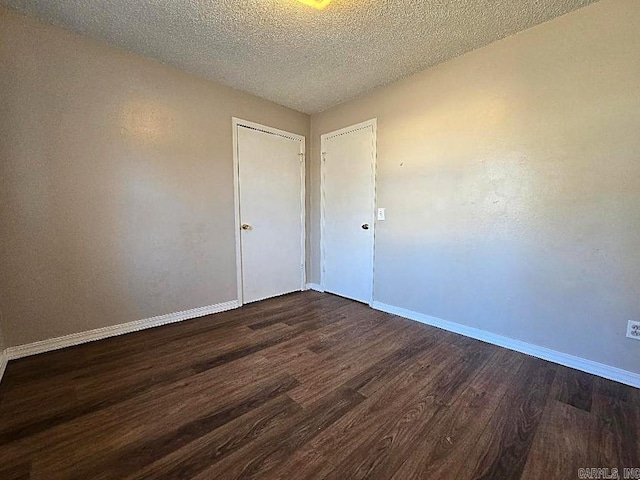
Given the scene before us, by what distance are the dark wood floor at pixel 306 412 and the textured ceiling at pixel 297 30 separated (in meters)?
2.46

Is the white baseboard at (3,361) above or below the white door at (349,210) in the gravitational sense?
below

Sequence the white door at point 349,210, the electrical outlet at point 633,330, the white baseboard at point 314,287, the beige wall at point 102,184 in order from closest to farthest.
→ the electrical outlet at point 633,330, the beige wall at point 102,184, the white door at point 349,210, the white baseboard at point 314,287

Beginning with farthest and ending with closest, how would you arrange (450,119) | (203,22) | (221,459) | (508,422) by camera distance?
(450,119) < (203,22) < (508,422) < (221,459)

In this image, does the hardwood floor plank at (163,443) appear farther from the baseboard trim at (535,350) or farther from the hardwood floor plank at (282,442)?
the baseboard trim at (535,350)

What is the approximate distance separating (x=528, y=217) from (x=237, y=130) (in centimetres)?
291

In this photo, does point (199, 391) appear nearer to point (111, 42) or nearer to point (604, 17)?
point (111, 42)

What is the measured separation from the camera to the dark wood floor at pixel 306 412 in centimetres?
117

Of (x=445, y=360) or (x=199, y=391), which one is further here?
(x=445, y=360)

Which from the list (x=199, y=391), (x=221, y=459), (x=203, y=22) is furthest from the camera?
(x=203, y=22)

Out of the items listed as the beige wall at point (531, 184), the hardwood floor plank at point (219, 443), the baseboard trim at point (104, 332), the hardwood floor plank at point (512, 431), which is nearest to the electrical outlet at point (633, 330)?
the beige wall at point (531, 184)

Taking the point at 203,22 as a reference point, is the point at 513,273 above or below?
below

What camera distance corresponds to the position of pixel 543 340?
6.78 ft

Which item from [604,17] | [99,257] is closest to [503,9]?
[604,17]

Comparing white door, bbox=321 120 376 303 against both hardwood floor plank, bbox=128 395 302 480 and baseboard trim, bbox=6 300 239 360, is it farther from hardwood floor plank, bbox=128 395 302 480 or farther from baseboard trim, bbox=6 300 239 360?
hardwood floor plank, bbox=128 395 302 480
